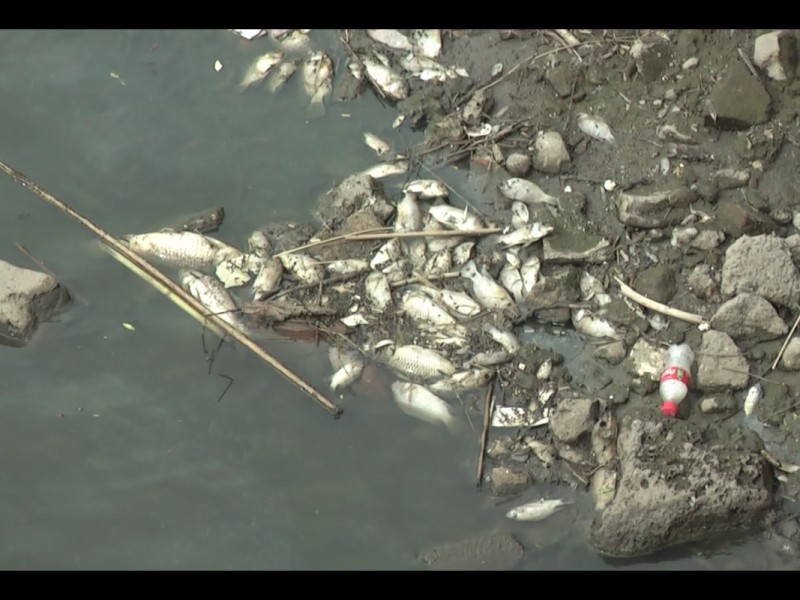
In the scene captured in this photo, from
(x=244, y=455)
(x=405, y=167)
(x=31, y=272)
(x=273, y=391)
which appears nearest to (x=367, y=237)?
(x=405, y=167)

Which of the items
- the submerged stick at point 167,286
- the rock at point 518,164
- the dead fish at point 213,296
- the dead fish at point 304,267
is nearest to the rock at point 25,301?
the submerged stick at point 167,286

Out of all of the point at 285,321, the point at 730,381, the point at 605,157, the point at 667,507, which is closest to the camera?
the point at 667,507

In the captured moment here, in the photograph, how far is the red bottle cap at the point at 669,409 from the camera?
4.84 metres

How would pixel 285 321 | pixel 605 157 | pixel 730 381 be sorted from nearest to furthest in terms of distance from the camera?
pixel 730 381 < pixel 285 321 < pixel 605 157

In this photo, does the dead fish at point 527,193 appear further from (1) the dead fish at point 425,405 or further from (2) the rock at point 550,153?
(1) the dead fish at point 425,405

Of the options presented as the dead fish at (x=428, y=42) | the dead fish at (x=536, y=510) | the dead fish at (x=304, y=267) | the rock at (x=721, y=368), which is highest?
the dead fish at (x=428, y=42)

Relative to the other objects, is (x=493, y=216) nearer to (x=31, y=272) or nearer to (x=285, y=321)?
(x=285, y=321)

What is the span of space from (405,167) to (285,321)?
116 centimetres

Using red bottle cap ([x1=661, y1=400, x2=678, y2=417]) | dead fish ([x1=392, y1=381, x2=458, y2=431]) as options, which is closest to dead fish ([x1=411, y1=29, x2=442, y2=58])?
dead fish ([x1=392, y1=381, x2=458, y2=431])

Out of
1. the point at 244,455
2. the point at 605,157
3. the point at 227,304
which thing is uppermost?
the point at 605,157

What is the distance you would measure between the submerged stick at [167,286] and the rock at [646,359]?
1458 millimetres

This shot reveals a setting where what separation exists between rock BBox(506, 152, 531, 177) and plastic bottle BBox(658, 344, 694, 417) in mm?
1343

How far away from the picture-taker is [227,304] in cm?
537

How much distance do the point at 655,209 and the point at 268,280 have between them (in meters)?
2.05
